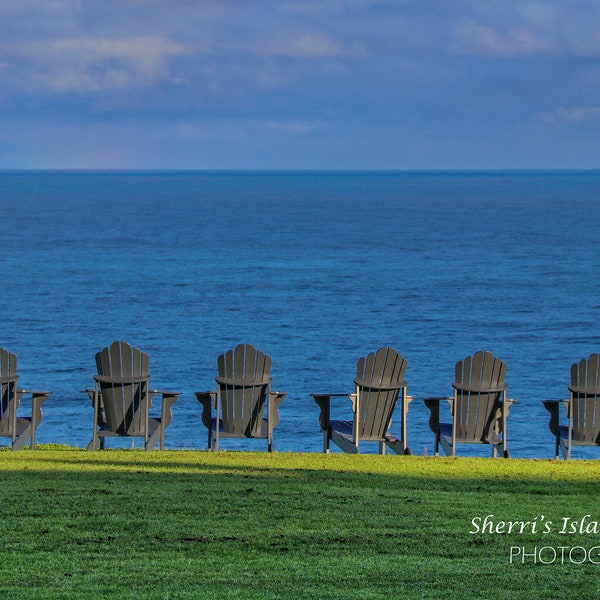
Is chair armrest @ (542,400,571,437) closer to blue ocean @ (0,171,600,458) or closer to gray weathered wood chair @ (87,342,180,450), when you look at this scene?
gray weathered wood chair @ (87,342,180,450)

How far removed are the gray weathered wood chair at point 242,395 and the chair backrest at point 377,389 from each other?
812 millimetres

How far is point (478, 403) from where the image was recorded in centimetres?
979

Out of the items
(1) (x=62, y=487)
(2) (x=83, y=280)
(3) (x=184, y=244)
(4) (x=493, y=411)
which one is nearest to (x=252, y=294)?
(2) (x=83, y=280)

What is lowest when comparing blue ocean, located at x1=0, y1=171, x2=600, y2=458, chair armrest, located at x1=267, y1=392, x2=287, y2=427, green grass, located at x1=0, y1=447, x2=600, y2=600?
green grass, located at x1=0, y1=447, x2=600, y2=600

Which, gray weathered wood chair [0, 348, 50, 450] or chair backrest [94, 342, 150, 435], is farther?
chair backrest [94, 342, 150, 435]

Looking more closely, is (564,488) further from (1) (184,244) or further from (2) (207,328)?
(1) (184,244)

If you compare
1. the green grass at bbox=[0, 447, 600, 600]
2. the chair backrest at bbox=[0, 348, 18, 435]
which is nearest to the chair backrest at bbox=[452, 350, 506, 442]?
the green grass at bbox=[0, 447, 600, 600]

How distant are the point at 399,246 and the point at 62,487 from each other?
57.7 m

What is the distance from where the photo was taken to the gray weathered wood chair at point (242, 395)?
9.69m

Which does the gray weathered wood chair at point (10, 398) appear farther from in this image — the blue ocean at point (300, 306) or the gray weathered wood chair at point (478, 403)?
the blue ocean at point (300, 306)

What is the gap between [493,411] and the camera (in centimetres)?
982

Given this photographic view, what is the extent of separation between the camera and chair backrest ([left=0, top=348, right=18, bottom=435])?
946cm

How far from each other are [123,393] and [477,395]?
328 cm

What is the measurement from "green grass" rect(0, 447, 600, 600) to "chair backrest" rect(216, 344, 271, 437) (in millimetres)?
1332
